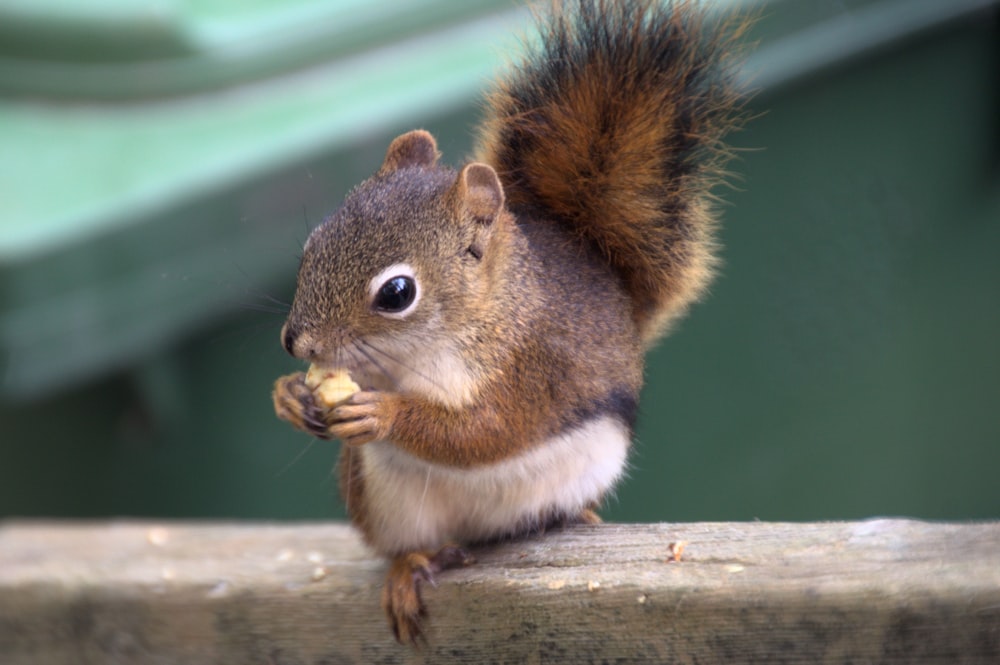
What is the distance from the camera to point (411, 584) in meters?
1.38

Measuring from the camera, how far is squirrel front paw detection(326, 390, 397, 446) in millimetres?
1245

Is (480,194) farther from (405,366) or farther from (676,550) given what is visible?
(676,550)

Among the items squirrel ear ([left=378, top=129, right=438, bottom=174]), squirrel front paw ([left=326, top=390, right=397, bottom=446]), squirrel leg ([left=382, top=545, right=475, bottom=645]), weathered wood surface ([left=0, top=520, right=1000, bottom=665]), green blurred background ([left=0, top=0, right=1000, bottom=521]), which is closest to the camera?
weathered wood surface ([left=0, top=520, right=1000, bottom=665])

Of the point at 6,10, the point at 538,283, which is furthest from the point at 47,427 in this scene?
the point at 538,283

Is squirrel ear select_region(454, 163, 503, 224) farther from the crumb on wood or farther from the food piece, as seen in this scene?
the crumb on wood

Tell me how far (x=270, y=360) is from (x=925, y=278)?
1.53 meters

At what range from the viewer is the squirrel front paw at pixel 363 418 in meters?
1.25

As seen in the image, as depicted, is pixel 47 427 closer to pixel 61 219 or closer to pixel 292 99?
pixel 61 219

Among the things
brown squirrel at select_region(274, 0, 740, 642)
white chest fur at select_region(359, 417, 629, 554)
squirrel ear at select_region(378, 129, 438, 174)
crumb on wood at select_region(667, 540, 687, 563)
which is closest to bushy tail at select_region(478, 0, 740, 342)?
brown squirrel at select_region(274, 0, 740, 642)

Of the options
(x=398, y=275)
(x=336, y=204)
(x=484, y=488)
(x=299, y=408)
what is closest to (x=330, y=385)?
(x=299, y=408)

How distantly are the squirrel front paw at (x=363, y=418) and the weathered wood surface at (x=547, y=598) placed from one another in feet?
0.74

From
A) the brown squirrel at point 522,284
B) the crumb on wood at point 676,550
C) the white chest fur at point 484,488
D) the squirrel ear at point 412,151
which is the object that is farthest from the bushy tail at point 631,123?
the crumb on wood at point 676,550

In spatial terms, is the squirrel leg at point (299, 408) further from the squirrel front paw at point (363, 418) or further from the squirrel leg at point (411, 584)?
the squirrel leg at point (411, 584)

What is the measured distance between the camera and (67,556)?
176 cm
